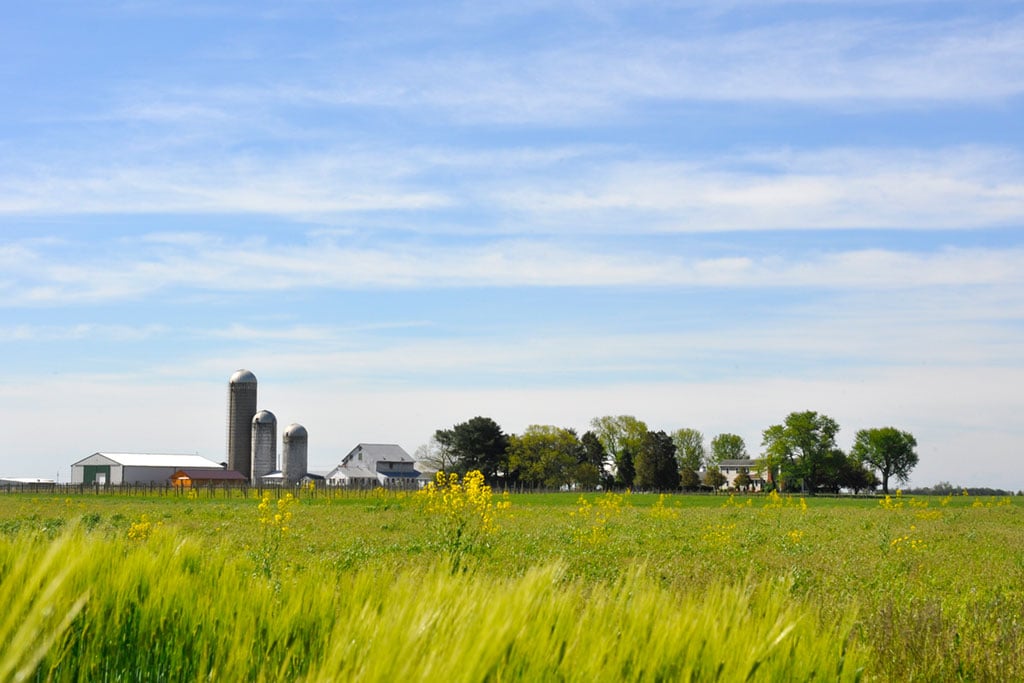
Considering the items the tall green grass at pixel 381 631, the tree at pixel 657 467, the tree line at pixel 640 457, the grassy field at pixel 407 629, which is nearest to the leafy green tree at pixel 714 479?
the tree line at pixel 640 457

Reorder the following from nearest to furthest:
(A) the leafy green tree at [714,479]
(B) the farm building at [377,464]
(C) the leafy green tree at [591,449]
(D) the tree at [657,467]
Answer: (D) the tree at [657,467] → (C) the leafy green tree at [591,449] → (B) the farm building at [377,464] → (A) the leafy green tree at [714,479]

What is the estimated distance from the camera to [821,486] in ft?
421

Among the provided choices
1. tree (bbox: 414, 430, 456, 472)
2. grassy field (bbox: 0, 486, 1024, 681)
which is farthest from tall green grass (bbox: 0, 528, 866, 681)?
→ tree (bbox: 414, 430, 456, 472)

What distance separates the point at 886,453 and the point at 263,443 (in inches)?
3586

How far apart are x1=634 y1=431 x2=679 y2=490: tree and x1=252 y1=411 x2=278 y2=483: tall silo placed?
45738mm

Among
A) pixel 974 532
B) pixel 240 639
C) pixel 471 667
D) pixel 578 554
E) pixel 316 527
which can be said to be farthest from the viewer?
pixel 316 527

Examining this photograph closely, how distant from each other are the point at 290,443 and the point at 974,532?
93235mm

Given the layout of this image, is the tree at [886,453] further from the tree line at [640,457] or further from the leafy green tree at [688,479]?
the leafy green tree at [688,479]

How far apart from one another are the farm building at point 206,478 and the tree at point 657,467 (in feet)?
160

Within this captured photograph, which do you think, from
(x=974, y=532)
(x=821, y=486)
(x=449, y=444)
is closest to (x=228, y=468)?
(x=449, y=444)

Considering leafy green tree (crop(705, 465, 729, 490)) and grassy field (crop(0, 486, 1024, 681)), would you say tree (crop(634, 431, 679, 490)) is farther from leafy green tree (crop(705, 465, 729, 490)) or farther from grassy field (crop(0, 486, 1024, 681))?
grassy field (crop(0, 486, 1024, 681))

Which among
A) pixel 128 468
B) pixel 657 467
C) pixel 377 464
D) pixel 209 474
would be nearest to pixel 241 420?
pixel 209 474

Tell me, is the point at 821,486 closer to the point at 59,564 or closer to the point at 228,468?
the point at 228,468

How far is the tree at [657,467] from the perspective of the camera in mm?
116500
